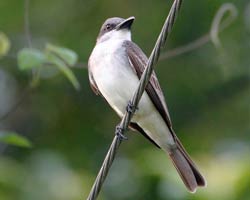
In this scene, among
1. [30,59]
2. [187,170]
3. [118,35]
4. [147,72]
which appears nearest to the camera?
[147,72]

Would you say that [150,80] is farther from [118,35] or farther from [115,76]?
[118,35]

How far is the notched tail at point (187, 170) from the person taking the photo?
6.46 meters

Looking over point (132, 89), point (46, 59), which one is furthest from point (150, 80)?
point (46, 59)

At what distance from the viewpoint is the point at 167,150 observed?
666 cm

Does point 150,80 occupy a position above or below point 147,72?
above

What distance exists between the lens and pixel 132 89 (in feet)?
20.3

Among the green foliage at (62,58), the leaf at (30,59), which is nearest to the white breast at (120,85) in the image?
the green foliage at (62,58)

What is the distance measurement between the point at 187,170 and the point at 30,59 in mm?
1278

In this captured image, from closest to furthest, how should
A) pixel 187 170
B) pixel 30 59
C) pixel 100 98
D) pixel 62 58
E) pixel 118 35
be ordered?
pixel 30 59
pixel 62 58
pixel 187 170
pixel 118 35
pixel 100 98

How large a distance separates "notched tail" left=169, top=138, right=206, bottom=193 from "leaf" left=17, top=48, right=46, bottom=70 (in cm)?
111

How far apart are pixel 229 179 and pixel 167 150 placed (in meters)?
1.12

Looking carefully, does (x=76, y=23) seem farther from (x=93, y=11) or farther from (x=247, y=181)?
(x=247, y=181)

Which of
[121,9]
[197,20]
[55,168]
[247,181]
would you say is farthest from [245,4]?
[247,181]

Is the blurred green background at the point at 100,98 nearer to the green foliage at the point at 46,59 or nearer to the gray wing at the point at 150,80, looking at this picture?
the gray wing at the point at 150,80
